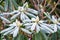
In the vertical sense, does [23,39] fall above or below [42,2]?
below

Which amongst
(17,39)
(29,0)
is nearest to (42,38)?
(17,39)

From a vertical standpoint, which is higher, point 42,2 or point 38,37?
point 42,2

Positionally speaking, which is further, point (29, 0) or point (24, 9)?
point (29, 0)

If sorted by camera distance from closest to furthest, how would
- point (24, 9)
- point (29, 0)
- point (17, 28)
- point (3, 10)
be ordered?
point (17, 28), point (24, 9), point (3, 10), point (29, 0)

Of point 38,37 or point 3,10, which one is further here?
point 3,10

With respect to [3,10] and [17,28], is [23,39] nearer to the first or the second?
[17,28]

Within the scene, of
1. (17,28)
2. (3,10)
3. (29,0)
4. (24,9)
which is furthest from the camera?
(29,0)

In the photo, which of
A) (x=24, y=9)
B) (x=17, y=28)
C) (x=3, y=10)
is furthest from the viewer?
(x=3, y=10)

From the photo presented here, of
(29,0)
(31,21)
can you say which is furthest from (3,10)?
(31,21)

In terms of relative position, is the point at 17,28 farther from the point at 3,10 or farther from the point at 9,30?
the point at 3,10
